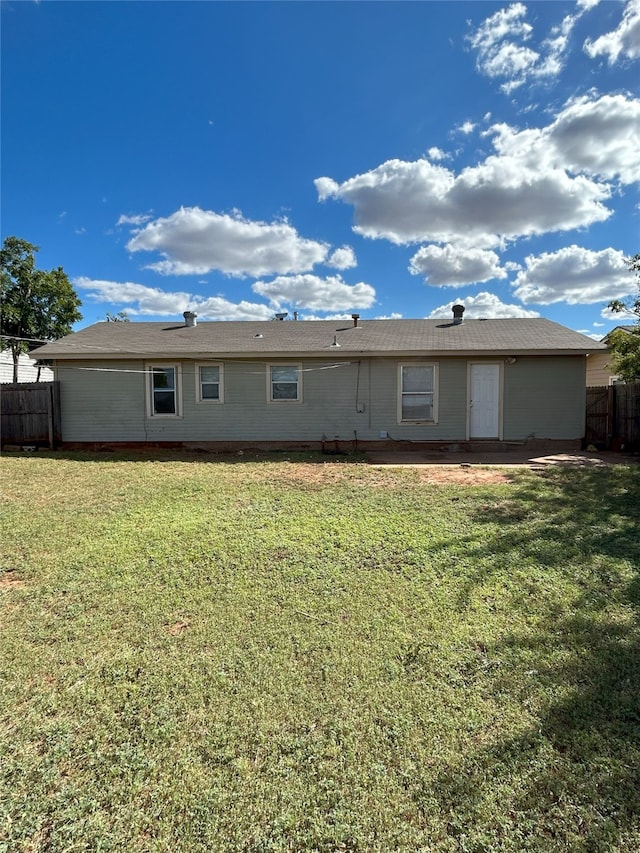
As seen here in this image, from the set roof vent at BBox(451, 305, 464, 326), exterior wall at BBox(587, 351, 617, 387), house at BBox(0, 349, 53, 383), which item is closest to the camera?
roof vent at BBox(451, 305, 464, 326)

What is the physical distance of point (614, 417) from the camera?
1066 centimetres

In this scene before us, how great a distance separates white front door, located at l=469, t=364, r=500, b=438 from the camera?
10.4 meters

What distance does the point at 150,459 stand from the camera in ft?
30.8

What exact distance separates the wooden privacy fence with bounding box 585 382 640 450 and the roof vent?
13.5ft

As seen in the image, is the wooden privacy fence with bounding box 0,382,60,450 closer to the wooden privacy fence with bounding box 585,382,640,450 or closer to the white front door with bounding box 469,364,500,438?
the white front door with bounding box 469,364,500,438

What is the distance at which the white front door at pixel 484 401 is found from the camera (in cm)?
1038

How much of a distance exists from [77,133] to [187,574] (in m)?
14.8

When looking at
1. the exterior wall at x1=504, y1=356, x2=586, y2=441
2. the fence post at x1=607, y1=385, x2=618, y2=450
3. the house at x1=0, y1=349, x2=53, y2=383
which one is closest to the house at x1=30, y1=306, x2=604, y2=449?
the exterior wall at x1=504, y1=356, x2=586, y2=441

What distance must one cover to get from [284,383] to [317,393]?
89 cm

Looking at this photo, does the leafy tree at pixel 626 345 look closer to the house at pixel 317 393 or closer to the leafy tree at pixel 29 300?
the house at pixel 317 393

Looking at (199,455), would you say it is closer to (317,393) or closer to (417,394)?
(317,393)

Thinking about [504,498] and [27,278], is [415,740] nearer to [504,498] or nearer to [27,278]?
[504,498]

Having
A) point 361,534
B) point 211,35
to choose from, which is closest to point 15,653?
point 361,534

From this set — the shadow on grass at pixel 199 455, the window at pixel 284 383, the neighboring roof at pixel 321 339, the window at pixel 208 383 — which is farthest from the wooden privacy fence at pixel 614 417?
the window at pixel 208 383
